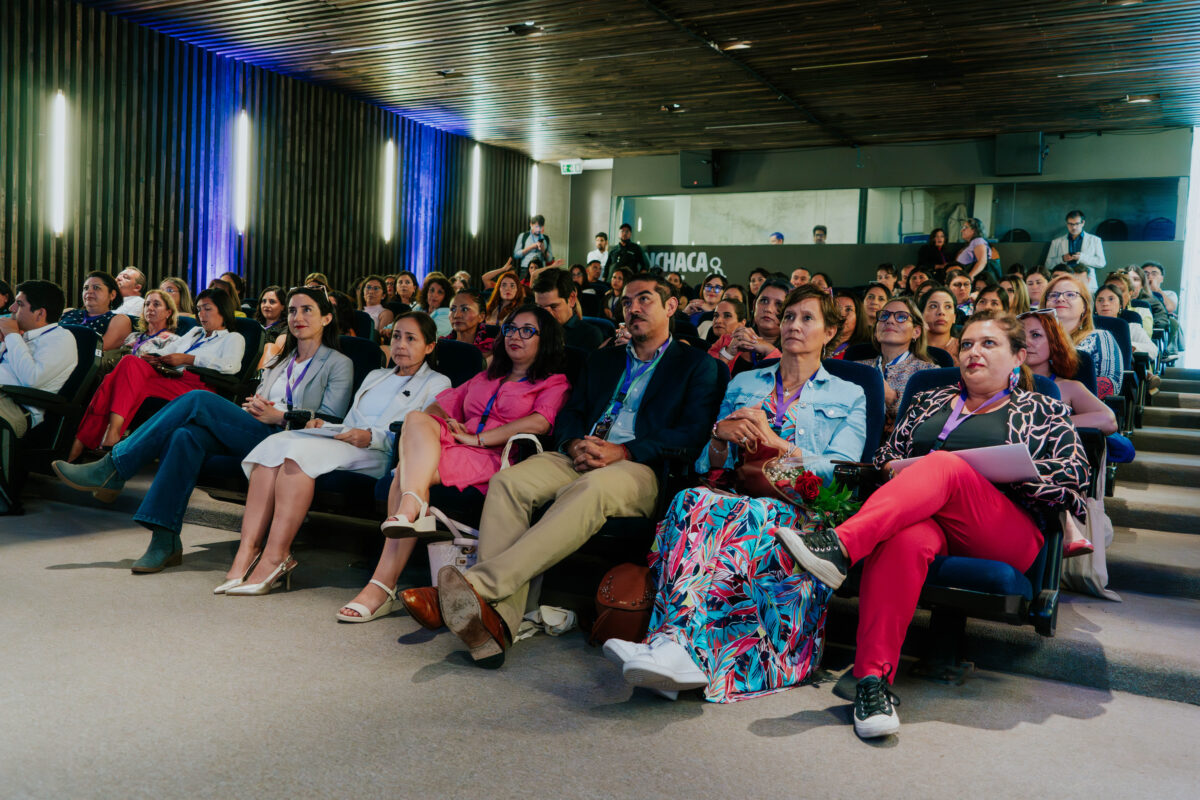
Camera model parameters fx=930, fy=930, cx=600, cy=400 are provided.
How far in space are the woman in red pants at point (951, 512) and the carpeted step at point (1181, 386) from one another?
496cm

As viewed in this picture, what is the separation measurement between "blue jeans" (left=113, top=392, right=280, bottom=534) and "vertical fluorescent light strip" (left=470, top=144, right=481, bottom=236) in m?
10.2

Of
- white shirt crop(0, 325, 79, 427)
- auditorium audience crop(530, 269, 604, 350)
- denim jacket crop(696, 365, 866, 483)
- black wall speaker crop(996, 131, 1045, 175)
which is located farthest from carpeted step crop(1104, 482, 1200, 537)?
black wall speaker crop(996, 131, 1045, 175)

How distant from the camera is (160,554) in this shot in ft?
11.7

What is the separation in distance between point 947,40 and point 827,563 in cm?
701

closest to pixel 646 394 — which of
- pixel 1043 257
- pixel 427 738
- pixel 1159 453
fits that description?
pixel 427 738

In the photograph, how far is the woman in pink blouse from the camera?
319cm

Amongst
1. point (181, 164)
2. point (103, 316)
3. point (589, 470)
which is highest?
point (181, 164)

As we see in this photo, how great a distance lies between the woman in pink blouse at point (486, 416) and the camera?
3.19 meters

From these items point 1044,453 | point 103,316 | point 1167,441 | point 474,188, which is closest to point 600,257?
point 474,188

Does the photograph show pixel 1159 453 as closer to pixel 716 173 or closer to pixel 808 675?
pixel 808 675

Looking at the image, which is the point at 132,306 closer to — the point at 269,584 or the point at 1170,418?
the point at 269,584

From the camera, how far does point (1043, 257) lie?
1116 centimetres

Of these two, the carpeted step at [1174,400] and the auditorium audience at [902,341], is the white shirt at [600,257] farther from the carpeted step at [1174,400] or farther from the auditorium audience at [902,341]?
the auditorium audience at [902,341]

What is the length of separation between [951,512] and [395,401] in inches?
85.6
